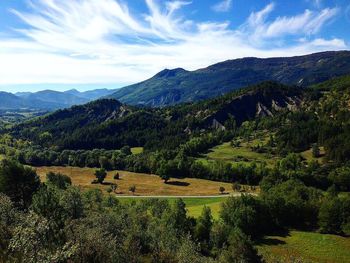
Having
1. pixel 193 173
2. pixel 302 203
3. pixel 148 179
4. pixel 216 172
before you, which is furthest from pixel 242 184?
pixel 302 203

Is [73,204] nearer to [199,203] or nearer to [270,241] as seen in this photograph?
[270,241]

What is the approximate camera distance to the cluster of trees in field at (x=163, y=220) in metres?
51.4

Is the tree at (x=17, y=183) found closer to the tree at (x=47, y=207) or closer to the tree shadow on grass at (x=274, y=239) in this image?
the tree at (x=47, y=207)

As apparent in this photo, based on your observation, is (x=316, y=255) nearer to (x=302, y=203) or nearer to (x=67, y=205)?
(x=302, y=203)

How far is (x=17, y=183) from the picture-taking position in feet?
324

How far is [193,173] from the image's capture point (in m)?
193

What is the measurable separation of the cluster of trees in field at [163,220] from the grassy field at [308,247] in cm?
462

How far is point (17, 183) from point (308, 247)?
244 ft

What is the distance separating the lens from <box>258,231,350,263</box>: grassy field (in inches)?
3004

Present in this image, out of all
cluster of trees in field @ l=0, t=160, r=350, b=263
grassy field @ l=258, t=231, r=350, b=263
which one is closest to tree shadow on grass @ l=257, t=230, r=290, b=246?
grassy field @ l=258, t=231, r=350, b=263

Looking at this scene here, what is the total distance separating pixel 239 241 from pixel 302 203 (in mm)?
41051

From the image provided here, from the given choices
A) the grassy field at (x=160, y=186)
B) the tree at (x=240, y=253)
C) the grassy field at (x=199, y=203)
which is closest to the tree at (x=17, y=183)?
the grassy field at (x=199, y=203)

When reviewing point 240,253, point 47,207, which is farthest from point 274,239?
point 47,207

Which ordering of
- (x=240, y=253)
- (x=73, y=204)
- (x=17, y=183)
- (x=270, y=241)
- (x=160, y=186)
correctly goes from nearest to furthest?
(x=240, y=253)
(x=73, y=204)
(x=270, y=241)
(x=17, y=183)
(x=160, y=186)
